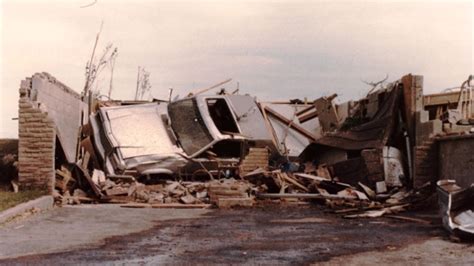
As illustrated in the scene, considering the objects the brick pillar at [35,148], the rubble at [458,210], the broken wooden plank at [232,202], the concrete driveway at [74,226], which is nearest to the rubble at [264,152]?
the broken wooden plank at [232,202]

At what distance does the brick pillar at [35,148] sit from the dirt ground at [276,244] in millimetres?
3890

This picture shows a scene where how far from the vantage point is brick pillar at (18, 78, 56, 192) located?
14.2 meters

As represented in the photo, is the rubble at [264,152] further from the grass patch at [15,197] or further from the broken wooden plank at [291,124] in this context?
the grass patch at [15,197]

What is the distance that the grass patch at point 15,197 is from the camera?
1193 centimetres

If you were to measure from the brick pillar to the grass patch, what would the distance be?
309 mm

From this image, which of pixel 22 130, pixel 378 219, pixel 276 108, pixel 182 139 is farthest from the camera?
pixel 276 108

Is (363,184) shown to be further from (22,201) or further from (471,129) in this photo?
(22,201)

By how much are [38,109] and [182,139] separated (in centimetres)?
569

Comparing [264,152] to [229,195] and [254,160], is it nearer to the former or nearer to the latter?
[254,160]

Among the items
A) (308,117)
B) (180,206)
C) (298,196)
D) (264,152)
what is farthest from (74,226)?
(308,117)

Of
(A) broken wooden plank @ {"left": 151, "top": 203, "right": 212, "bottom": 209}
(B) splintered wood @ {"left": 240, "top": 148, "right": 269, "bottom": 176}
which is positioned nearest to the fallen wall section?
(A) broken wooden plank @ {"left": 151, "top": 203, "right": 212, "bottom": 209}

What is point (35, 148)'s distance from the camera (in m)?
14.2

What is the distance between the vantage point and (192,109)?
793 inches

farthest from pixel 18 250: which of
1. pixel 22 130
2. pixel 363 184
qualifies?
pixel 363 184
